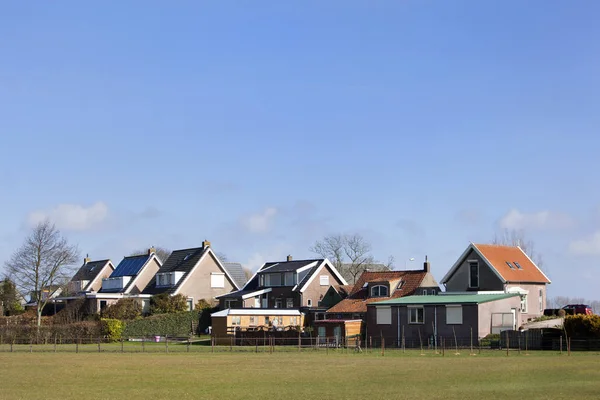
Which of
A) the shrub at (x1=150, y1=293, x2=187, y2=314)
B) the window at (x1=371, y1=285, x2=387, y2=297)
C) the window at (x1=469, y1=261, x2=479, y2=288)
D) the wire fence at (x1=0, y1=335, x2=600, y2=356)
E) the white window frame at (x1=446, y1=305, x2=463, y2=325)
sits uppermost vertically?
the window at (x1=469, y1=261, x2=479, y2=288)

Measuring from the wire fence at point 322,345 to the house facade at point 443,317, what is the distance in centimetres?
44

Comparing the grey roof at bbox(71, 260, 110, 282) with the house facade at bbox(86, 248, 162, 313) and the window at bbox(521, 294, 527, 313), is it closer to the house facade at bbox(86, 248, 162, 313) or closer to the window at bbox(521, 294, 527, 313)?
the house facade at bbox(86, 248, 162, 313)

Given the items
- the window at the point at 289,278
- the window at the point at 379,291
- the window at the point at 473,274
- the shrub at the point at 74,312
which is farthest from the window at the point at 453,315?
the shrub at the point at 74,312

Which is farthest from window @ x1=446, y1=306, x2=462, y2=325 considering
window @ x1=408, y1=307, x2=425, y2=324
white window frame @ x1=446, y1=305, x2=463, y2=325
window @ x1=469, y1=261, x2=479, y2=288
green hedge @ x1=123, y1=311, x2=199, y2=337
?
green hedge @ x1=123, y1=311, x2=199, y2=337

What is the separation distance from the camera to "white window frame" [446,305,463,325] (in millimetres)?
61594

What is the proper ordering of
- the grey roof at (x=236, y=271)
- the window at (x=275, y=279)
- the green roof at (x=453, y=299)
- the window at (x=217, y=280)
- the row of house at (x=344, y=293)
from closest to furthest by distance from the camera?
the green roof at (x=453, y=299) → the row of house at (x=344, y=293) → the window at (x=275, y=279) → the window at (x=217, y=280) → the grey roof at (x=236, y=271)

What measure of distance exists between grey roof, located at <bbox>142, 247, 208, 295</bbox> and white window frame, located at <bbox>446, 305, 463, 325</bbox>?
36362 millimetres

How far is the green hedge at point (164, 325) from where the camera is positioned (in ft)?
259

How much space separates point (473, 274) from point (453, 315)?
1001 centimetres

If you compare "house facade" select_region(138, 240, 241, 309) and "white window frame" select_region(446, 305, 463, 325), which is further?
"house facade" select_region(138, 240, 241, 309)

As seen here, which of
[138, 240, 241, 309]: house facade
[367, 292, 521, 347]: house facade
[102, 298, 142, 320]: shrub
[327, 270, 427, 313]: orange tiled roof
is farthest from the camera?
[138, 240, 241, 309]: house facade

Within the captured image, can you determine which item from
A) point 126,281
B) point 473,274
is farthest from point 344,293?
point 126,281

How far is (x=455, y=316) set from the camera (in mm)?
61938

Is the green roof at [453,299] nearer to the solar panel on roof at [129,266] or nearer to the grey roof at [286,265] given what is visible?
the grey roof at [286,265]
